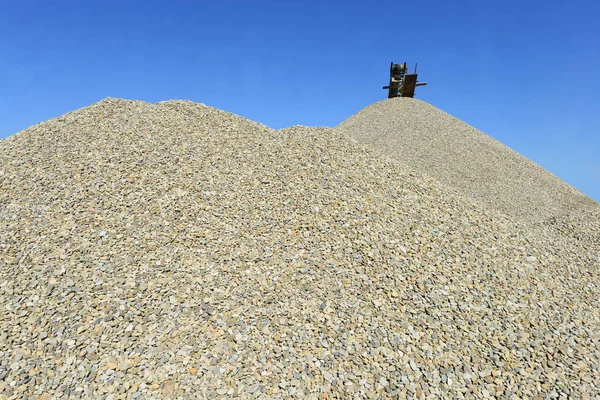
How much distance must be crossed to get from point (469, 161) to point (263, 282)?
45.9 ft

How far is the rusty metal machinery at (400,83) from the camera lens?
80.8 ft

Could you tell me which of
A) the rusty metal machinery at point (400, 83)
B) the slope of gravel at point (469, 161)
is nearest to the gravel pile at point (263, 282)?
the slope of gravel at point (469, 161)

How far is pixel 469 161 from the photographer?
53.9ft

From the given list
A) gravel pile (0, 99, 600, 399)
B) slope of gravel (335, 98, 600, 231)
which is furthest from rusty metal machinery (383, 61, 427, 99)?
gravel pile (0, 99, 600, 399)

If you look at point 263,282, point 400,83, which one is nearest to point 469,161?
point 400,83

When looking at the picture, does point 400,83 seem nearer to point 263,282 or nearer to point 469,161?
point 469,161

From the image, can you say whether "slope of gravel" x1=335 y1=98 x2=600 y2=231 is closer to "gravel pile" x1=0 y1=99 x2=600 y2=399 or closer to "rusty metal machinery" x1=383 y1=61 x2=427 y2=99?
"rusty metal machinery" x1=383 y1=61 x2=427 y2=99

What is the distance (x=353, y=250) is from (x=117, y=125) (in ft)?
22.6

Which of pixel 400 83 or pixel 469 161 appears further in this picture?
pixel 400 83

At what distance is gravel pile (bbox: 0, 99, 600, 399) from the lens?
4441 millimetres

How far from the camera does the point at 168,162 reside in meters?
8.05

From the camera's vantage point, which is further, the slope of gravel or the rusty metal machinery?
the rusty metal machinery

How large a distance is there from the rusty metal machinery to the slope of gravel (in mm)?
2570

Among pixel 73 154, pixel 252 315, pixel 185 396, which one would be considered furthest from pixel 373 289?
pixel 73 154
